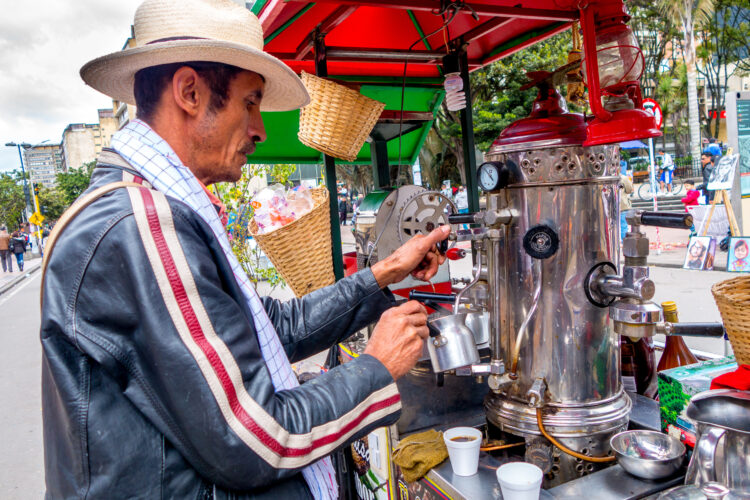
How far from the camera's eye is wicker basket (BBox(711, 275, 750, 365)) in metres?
1.40

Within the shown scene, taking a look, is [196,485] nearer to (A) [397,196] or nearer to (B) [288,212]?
(B) [288,212]

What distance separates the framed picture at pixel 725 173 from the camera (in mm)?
8102

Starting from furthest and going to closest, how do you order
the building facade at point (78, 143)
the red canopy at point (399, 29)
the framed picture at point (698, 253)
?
1. the building facade at point (78, 143)
2. the framed picture at point (698, 253)
3. the red canopy at point (399, 29)

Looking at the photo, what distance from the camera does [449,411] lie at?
2.30 metres

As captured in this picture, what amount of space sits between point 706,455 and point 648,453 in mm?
379

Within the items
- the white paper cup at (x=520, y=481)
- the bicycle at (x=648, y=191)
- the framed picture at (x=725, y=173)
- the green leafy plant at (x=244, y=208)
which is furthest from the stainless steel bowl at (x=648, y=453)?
the bicycle at (x=648, y=191)

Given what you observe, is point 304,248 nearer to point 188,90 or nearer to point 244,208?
point 188,90

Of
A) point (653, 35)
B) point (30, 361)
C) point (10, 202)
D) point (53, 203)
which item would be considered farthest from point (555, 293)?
point (53, 203)

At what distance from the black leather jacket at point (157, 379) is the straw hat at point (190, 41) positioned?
0.35 metres

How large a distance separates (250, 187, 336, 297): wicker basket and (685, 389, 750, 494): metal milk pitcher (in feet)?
5.76

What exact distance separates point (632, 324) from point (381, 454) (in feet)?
4.40

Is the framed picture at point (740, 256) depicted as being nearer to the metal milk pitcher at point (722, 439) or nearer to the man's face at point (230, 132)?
the metal milk pitcher at point (722, 439)

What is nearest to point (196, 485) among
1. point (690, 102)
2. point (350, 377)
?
point (350, 377)

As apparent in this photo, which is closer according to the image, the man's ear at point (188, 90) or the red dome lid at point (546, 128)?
the man's ear at point (188, 90)
